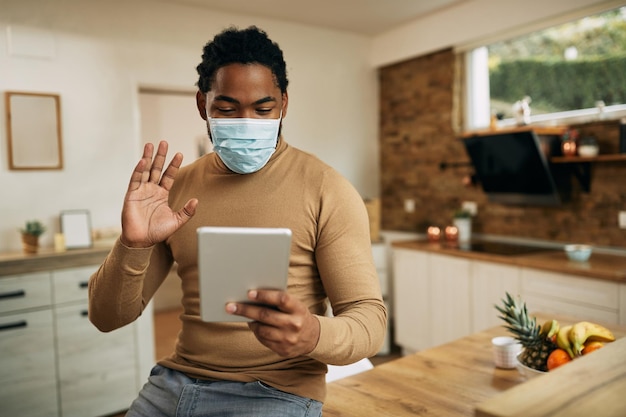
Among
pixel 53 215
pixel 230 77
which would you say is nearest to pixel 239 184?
pixel 230 77

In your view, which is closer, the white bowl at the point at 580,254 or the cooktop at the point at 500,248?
the white bowl at the point at 580,254

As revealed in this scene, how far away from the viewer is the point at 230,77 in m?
1.26

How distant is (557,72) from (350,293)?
3142 millimetres

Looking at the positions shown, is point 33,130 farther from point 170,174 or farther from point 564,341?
point 564,341

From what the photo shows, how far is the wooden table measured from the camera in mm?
1335

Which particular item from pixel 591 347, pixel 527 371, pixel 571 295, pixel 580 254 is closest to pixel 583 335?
pixel 591 347

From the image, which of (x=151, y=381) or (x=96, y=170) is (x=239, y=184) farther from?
(x=96, y=170)

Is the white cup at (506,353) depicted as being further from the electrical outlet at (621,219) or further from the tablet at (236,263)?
the electrical outlet at (621,219)

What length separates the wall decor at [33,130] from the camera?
132 inches

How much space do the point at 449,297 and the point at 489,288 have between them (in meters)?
0.35

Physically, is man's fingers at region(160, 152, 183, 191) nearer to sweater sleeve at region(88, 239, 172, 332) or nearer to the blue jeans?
sweater sleeve at region(88, 239, 172, 332)

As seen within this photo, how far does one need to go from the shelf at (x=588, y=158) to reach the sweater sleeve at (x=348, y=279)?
96.7 inches

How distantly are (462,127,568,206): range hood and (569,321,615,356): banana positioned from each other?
85.2 inches

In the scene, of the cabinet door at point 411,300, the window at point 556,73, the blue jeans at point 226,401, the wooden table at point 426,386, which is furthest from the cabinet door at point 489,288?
the blue jeans at point 226,401
